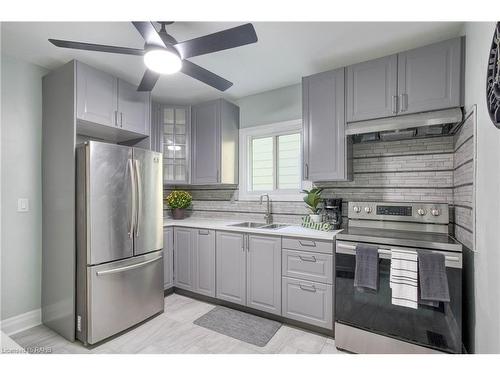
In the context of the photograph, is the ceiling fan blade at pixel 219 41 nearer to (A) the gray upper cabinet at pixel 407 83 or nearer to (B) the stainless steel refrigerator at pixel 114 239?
(B) the stainless steel refrigerator at pixel 114 239

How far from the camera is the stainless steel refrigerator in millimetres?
2051

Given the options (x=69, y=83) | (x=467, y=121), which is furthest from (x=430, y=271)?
(x=69, y=83)

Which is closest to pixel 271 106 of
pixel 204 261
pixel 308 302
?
pixel 204 261

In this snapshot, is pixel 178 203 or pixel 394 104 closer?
pixel 394 104

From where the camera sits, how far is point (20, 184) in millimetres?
2291

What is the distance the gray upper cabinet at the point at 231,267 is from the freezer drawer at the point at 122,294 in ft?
1.98

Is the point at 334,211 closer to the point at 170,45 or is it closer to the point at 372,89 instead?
the point at 372,89

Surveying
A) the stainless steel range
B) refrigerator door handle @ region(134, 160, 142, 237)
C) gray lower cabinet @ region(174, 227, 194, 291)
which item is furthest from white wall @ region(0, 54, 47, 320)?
the stainless steel range

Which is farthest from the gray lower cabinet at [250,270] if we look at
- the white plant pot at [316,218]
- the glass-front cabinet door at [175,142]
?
the glass-front cabinet door at [175,142]

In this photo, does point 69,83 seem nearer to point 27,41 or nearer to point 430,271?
point 27,41

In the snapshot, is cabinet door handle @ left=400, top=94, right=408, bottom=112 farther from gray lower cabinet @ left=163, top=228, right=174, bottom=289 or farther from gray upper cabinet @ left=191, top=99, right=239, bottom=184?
gray lower cabinet @ left=163, top=228, right=174, bottom=289

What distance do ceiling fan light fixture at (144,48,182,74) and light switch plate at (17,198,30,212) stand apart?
1760mm

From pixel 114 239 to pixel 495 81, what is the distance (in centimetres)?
266

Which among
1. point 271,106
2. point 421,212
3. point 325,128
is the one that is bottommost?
point 421,212
